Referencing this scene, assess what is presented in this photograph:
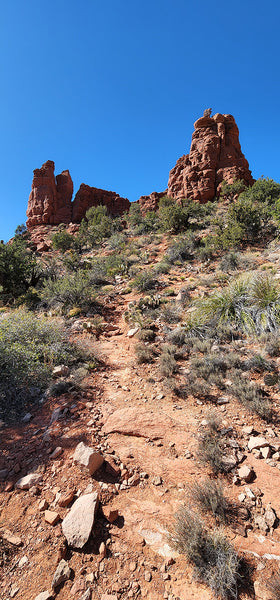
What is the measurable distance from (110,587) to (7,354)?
151 inches

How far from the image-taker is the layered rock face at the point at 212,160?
3519 cm

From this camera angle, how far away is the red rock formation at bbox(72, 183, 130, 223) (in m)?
46.5

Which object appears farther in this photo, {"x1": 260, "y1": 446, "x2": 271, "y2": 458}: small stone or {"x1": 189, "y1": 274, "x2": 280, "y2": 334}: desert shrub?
{"x1": 189, "y1": 274, "x2": 280, "y2": 334}: desert shrub

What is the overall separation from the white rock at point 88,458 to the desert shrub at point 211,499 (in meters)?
1.15

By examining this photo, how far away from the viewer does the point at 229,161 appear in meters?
35.9

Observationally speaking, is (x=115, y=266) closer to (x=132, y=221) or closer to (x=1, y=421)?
(x=1, y=421)

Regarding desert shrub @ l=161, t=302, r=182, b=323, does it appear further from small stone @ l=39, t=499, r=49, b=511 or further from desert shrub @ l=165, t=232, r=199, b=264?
desert shrub @ l=165, t=232, r=199, b=264

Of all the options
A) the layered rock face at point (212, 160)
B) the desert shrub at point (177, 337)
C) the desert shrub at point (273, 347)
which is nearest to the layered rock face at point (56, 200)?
the layered rock face at point (212, 160)

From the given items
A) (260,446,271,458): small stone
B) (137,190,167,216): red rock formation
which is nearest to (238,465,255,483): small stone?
(260,446,271,458): small stone

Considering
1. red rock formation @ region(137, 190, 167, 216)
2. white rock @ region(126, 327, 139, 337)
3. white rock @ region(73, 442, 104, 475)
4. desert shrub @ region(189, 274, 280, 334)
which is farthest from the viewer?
red rock formation @ region(137, 190, 167, 216)

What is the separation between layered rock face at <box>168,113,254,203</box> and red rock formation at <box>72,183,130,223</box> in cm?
1707

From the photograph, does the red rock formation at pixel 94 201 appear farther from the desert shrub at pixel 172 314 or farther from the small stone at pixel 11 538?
the small stone at pixel 11 538

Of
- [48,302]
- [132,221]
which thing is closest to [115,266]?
[48,302]

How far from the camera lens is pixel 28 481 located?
8.65ft
